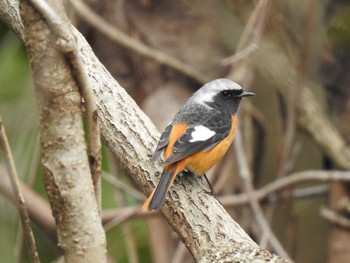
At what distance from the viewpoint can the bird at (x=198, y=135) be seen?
284 centimetres

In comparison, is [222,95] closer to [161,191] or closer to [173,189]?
[173,189]

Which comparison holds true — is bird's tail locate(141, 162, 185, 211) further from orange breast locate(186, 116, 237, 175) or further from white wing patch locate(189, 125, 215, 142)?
white wing patch locate(189, 125, 215, 142)

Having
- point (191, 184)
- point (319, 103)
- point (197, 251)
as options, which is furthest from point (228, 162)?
point (197, 251)

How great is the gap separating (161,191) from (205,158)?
63 cm

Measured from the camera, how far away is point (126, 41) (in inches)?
199

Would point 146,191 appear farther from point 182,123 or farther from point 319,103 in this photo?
point 319,103

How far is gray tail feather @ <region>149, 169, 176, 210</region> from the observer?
8.71 ft

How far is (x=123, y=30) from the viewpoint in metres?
5.34

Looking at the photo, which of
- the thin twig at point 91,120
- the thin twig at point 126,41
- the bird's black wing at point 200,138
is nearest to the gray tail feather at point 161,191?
the bird's black wing at point 200,138

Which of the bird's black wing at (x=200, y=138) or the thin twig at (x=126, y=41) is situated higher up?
the thin twig at (x=126, y=41)

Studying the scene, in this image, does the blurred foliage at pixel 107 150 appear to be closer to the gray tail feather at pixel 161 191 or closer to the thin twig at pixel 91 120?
Answer: the gray tail feather at pixel 161 191

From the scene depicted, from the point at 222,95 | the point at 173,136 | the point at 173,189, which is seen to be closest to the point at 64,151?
the point at 173,189

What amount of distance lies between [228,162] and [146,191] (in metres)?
2.11

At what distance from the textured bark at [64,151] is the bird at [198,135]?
102 cm
